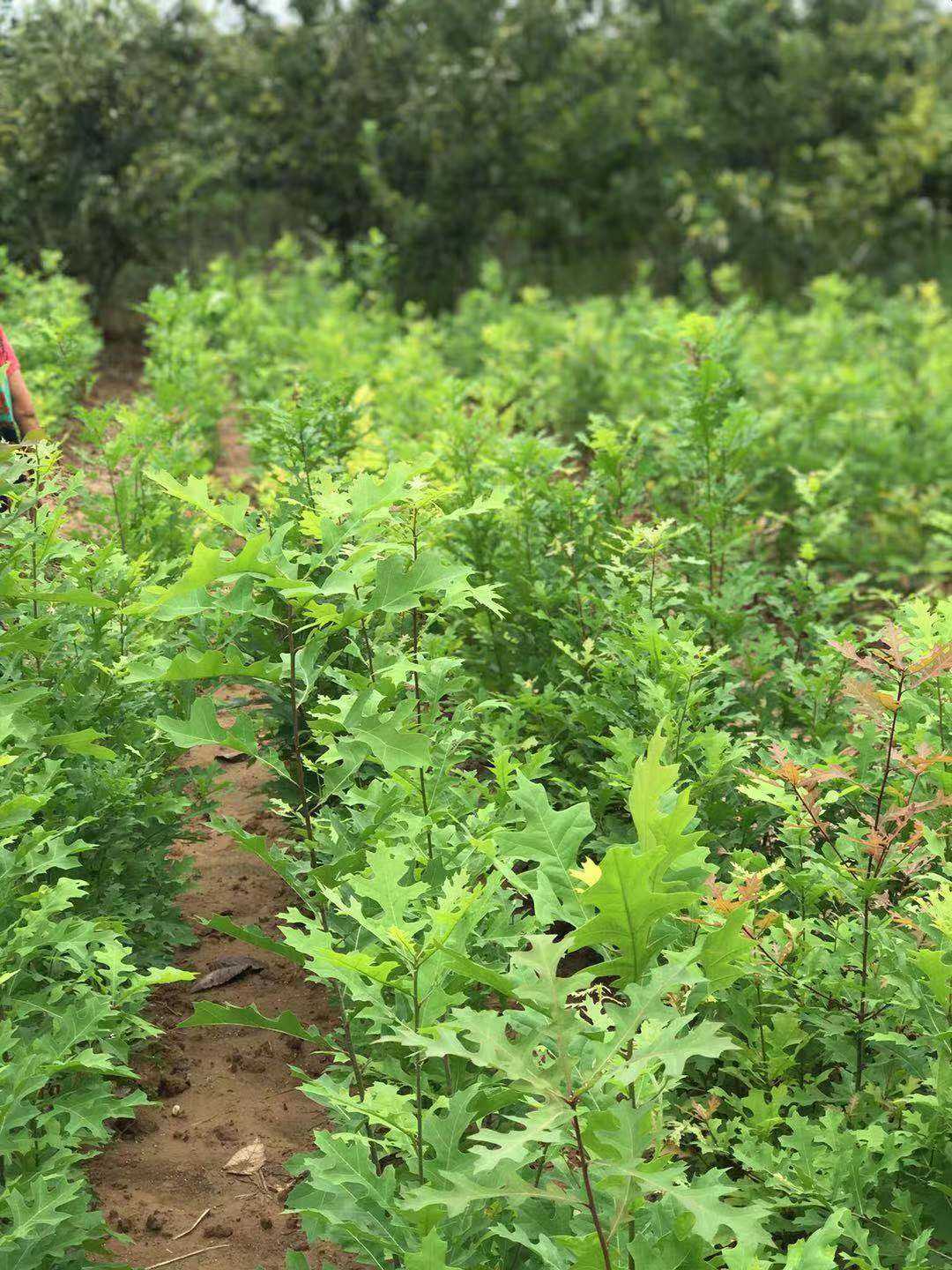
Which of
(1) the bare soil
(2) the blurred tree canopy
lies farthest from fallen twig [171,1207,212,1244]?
(2) the blurred tree canopy

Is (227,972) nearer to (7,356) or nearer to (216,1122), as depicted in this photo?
(216,1122)

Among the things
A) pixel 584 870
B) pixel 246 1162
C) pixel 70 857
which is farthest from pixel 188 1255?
pixel 584 870

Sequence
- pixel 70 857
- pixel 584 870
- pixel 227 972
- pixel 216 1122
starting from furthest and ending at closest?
1. pixel 227 972
2. pixel 216 1122
3. pixel 70 857
4. pixel 584 870

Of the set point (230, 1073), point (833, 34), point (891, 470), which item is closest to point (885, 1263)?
point (230, 1073)

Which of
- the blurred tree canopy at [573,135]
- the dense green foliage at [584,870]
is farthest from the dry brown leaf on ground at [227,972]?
the blurred tree canopy at [573,135]

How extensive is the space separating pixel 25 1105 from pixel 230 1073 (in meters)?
1.02

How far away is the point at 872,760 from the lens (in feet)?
11.2

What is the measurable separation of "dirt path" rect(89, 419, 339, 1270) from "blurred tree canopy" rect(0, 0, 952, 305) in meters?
11.3

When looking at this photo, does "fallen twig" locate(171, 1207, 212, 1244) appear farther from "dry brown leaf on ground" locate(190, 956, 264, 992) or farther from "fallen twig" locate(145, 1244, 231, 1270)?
"dry brown leaf on ground" locate(190, 956, 264, 992)

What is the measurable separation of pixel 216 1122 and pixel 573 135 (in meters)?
15.8

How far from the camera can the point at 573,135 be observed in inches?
651

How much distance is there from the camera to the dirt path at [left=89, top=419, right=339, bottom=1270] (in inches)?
107

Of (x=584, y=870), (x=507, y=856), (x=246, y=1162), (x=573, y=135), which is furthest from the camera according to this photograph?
(x=573, y=135)

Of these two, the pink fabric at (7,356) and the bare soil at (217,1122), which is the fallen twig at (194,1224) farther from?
the pink fabric at (7,356)
